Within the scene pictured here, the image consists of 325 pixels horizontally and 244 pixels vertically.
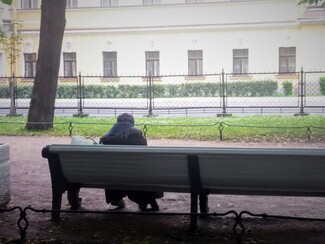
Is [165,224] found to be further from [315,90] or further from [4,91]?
[315,90]

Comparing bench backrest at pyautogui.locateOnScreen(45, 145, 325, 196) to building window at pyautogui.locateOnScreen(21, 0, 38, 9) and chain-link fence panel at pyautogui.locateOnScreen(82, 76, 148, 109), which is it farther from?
building window at pyautogui.locateOnScreen(21, 0, 38, 9)

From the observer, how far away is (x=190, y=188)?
16.6ft

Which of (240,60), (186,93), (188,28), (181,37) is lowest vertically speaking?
(186,93)

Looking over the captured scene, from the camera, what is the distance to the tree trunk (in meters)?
15.6

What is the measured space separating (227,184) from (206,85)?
2284 cm

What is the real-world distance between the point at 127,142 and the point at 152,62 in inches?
1108

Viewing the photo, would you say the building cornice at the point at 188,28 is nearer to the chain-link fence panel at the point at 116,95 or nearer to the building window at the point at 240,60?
the building window at the point at 240,60

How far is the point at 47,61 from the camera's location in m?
15.6

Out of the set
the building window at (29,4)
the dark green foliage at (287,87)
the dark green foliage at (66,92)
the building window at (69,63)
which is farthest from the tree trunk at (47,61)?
the building window at (29,4)

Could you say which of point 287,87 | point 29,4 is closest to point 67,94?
point 29,4

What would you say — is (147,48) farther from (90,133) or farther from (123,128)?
(123,128)

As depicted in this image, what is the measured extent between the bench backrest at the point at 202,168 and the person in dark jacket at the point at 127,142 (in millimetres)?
521

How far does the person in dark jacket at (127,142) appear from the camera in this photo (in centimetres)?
581

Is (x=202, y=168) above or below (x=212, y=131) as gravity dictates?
above
